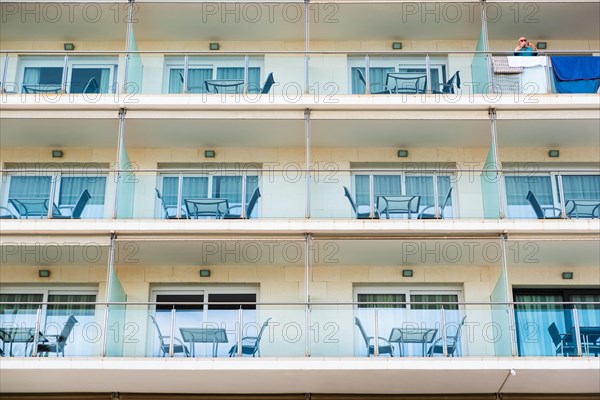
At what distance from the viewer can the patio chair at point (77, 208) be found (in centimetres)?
1919

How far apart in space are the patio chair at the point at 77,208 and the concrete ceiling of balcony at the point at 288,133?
1401mm

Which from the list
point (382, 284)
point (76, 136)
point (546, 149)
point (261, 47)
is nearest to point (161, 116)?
point (76, 136)

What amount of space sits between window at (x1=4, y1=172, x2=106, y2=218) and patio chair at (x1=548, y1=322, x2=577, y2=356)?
26.7 feet

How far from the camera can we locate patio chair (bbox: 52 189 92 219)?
19.2m

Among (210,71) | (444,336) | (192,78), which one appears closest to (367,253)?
(444,336)

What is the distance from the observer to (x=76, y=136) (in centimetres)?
2052

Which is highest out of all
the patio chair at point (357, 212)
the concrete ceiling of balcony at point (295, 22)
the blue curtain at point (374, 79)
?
the concrete ceiling of balcony at point (295, 22)

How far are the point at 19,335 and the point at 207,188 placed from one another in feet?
14.1

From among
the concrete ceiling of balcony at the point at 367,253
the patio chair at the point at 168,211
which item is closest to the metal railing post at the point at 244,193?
the concrete ceiling of balcony at the point at 367,253

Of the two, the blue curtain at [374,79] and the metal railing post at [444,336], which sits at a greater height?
the blue curtain at [374,79]

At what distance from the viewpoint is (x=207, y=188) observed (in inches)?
782

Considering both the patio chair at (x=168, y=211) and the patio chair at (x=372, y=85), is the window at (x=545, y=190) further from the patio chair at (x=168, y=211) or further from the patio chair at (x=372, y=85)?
the patio chair at (x=168, y=211)

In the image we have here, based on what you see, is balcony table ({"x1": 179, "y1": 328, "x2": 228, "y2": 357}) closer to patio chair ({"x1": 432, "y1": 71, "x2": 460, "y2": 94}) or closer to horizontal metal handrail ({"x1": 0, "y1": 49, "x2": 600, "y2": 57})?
horizontal metal handrail ({"x1": 0, "y1": 49, "x2": 600, "y2": 57})

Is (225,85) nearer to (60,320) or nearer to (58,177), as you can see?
(58,177)
